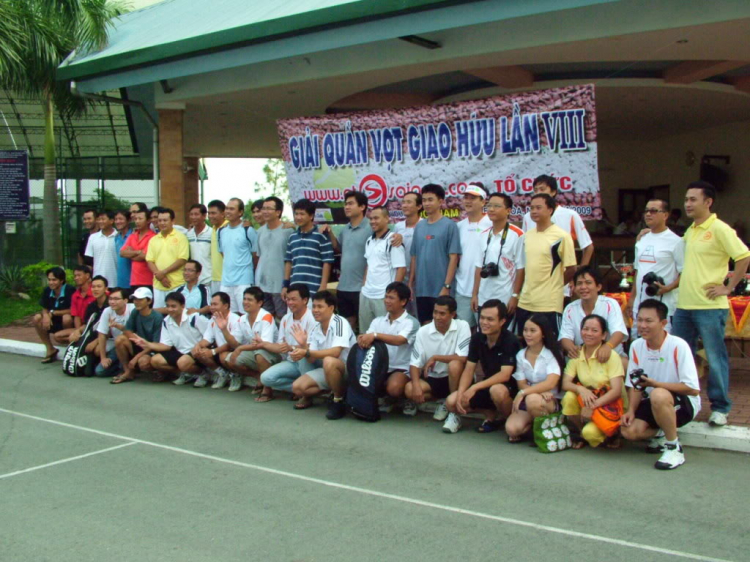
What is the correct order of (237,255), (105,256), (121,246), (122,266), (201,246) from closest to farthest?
(237,255) → (201,246) → (122,266) → (121,246) → (105,256)

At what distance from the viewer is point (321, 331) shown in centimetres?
827

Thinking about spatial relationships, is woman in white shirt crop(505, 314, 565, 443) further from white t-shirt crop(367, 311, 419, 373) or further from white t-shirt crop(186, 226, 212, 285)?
white t-shirt crop(186, 226, 212, 285)

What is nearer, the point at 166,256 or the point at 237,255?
the point at 237,255

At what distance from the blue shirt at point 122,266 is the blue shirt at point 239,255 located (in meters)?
1.93

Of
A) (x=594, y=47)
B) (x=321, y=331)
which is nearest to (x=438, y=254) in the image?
(x=321, y=331)

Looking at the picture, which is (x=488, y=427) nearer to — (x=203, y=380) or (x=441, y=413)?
(x=441, y=413)

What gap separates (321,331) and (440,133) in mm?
3004

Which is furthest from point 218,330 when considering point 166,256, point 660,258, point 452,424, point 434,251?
point 660,258

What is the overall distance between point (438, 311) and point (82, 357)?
532 cm

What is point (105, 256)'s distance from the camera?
11.5 metres

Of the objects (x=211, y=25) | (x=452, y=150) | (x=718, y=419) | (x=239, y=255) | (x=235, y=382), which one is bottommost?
(x=235, y=382)

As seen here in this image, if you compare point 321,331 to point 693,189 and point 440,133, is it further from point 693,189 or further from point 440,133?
point 693,189

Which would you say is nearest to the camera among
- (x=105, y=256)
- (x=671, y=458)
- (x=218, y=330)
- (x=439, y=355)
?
(x=671, y=458)

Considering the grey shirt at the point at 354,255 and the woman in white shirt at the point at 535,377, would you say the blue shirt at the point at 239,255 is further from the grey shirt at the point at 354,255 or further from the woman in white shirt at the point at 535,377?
the woman in white shirt at the point at 535,377
